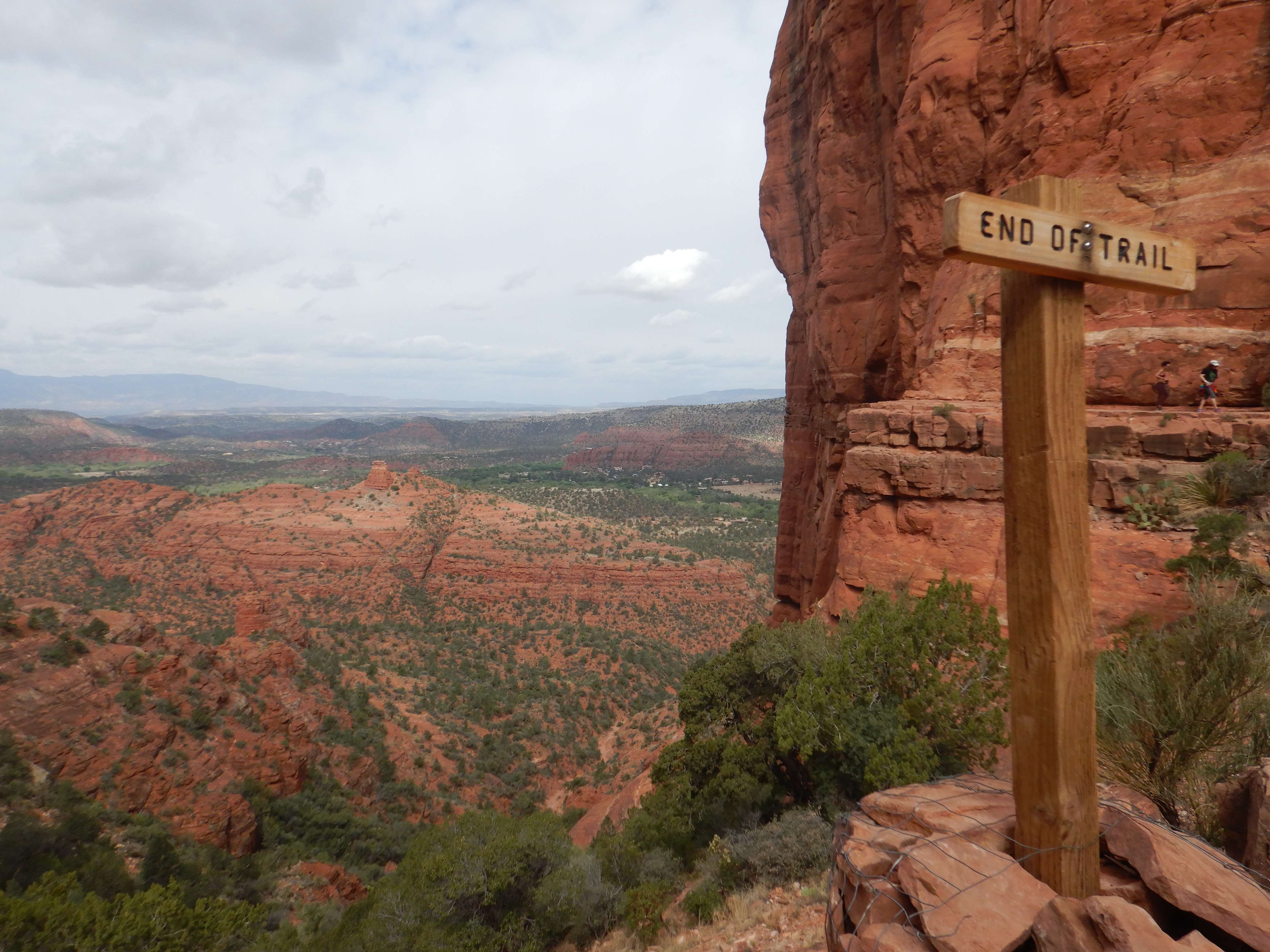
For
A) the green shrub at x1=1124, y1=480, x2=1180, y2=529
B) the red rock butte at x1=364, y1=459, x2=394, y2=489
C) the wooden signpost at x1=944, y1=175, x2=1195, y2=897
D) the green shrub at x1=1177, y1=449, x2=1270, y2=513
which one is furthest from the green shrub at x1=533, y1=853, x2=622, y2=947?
the red rock butte at x1=364, y1=459, x2=394, y2=489

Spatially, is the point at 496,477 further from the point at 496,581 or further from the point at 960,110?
the point at 960,110

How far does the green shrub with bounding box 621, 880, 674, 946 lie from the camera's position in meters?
8.51

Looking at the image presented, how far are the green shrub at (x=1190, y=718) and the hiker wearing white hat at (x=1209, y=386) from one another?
5.41 meters

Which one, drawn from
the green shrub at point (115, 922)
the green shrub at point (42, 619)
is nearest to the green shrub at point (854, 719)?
the green shrub at point (115, 922)

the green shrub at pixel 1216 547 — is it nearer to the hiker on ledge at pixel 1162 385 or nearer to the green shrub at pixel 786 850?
the hiker on ledge at pixel 1162 385

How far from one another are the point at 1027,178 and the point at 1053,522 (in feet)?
34.2

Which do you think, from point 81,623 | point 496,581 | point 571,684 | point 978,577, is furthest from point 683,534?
point 978,577

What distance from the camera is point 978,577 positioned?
9.88 metres

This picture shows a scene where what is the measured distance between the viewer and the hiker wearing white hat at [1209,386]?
360 inches

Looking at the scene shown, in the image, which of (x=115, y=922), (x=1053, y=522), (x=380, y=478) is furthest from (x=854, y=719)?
(x=380, y=478)

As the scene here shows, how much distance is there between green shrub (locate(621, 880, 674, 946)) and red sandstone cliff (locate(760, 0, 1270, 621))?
Answer: 5804 millimetres

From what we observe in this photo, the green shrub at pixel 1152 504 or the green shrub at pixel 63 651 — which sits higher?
the green shrub at pixel 1152 504

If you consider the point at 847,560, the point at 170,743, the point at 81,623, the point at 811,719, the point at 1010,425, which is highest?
the point at 1010,425

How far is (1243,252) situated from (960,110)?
6.55 metres
